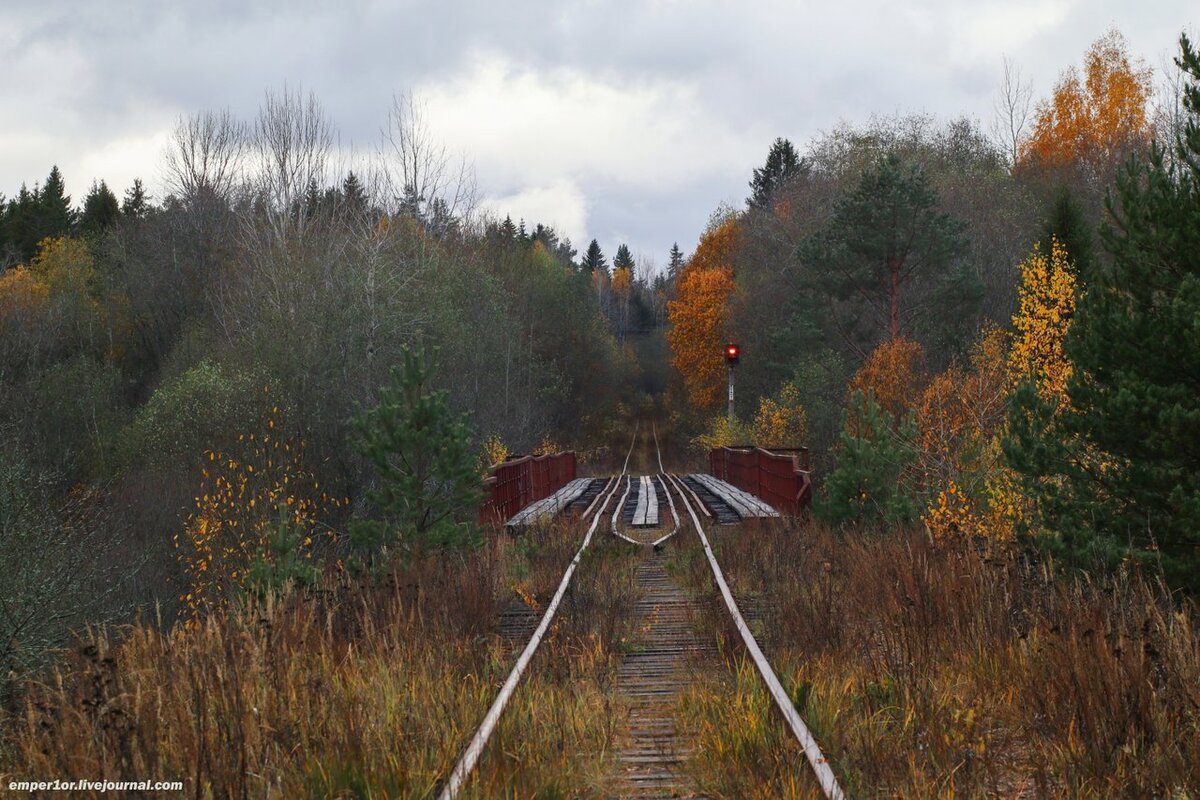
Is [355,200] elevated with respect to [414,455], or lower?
elevated

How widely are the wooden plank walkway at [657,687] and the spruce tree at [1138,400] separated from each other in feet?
11.3

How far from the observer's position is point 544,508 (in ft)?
68.5

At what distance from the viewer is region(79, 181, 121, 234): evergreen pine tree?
69.8m

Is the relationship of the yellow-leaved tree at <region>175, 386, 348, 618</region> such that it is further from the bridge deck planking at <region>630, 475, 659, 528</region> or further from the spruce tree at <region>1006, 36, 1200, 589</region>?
the spruce tree at <region>1006, 36, 1200, 589</region>

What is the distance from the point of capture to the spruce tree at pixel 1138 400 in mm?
8656

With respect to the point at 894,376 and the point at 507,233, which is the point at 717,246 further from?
the point at 894,376

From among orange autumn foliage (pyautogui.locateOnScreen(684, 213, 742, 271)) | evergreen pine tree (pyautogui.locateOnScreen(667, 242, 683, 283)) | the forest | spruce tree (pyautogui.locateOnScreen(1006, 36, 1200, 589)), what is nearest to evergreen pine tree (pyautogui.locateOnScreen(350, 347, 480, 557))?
the forest

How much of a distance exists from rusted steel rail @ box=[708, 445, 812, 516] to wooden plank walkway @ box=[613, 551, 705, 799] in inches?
250

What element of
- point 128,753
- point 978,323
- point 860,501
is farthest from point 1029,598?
point 978,323

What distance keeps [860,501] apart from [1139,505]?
6.06m

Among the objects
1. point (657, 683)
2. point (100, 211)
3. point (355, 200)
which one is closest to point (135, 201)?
point (100, 211)

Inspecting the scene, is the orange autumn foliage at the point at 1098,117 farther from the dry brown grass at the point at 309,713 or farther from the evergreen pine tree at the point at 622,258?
the evergreen pine tree at the point at 622,258

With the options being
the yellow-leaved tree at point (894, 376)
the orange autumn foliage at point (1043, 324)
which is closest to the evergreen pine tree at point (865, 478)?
the orange autumn foliage at point (1043, 324)

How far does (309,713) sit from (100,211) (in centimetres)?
7475
